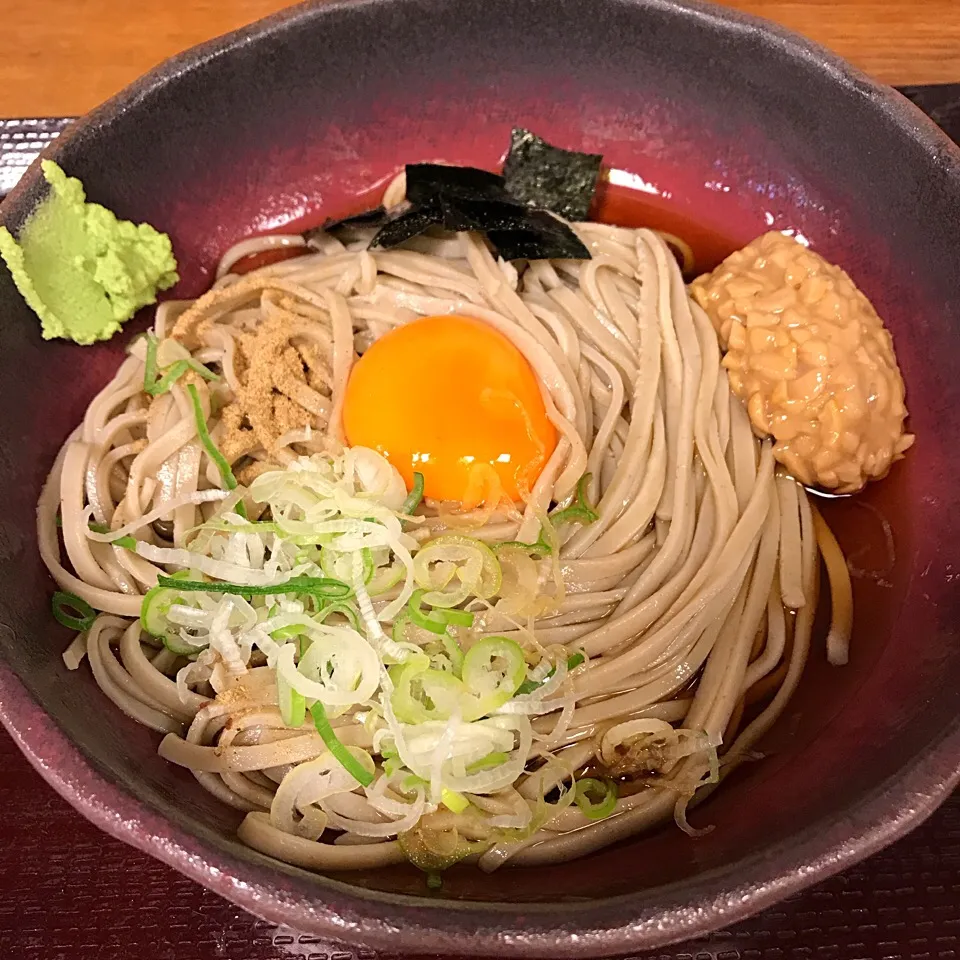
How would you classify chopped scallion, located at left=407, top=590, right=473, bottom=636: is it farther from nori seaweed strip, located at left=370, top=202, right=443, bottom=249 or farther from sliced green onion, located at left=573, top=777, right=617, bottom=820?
nori seaweed strip, located at left=370, top=202, right=443, bottom=249

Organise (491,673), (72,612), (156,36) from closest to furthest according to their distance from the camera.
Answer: (491,673) → (72,612) → (156,36)

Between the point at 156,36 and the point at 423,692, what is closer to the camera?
the point at 423,692

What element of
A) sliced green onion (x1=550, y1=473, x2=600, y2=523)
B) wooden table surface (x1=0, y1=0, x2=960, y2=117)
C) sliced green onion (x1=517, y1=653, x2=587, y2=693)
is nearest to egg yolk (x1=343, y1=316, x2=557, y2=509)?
sliced green onion (x1=550, y1=473, x2=600, y2=523)

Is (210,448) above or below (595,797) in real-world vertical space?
above

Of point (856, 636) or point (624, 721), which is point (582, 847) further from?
point (856, 636)

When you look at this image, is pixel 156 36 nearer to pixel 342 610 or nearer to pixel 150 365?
pixel 150 365

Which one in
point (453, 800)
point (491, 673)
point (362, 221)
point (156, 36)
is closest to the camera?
point (453, 800)

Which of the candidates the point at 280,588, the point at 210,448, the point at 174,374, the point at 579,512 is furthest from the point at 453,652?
the point at 174,374
